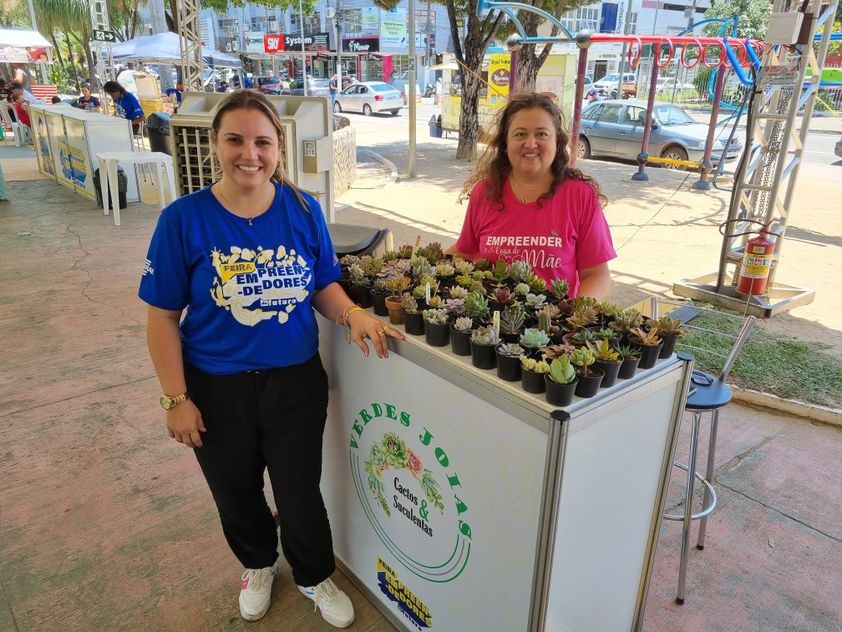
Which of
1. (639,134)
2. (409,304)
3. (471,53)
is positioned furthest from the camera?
(639,134)

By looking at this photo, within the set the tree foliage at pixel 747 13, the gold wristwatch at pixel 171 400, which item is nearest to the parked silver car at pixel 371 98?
the tree foliage at pixel 747 13

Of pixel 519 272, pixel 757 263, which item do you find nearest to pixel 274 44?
pixel 757 263

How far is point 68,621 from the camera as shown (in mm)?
2260

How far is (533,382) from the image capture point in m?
1.44

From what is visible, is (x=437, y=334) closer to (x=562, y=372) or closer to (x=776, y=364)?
(x=562, y=372)

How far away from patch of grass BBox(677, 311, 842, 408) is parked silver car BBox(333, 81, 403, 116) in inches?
912

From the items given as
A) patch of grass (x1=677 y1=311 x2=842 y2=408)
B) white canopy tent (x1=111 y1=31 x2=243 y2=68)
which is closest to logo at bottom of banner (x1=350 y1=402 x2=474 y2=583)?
patch of grass (x1=677 y1=311 x2=842 y2=408)

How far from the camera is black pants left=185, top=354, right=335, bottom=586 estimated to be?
1914 mm

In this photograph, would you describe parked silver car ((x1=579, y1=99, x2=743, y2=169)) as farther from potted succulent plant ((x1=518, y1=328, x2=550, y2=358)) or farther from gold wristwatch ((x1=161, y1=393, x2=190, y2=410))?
gold wristwatch ((x1=161, y1=393, x2=190, y2=410))

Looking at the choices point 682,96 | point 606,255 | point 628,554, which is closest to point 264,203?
point 606,255

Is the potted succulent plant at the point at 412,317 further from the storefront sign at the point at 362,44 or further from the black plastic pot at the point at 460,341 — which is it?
the storefront sign at the point at 362,44

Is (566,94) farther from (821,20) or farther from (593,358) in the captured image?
(593,358)

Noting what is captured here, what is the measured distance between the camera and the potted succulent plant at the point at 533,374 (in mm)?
1424

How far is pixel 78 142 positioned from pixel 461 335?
9919mm
